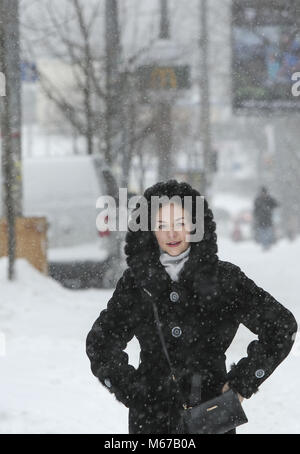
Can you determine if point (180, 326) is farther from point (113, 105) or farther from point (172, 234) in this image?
point (113, 105)

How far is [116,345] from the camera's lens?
9.79ft

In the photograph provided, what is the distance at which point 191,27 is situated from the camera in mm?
25531

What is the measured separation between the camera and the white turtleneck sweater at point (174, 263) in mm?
2980

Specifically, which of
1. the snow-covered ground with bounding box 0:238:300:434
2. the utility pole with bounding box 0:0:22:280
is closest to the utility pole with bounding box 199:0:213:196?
the utility pole with bounding box 0:0:22:280

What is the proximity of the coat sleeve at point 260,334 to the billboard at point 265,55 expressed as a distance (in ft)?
42.2

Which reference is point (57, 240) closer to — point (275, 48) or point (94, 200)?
point (94, 200)

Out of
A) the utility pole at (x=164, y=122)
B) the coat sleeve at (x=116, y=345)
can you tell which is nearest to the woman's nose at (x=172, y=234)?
the coat sleeve at (x=116, y=345)

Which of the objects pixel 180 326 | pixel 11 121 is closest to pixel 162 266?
pixel 180 326

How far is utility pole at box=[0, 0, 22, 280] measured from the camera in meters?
10.3

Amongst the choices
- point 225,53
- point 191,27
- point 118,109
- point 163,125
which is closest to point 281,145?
point 225,53

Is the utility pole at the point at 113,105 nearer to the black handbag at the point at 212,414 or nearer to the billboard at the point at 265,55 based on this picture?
the billboard at the point at 265,55

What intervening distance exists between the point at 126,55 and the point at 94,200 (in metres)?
5.56

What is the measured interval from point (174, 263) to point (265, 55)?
13.2 m

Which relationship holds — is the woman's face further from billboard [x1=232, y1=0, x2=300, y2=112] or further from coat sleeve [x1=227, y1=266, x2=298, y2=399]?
billboard [x1=232, y1=0, x2=300, y2=112]
